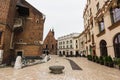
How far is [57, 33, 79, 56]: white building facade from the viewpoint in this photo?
42594 millimetres

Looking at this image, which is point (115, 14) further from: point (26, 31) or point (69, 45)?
point (69, 45)

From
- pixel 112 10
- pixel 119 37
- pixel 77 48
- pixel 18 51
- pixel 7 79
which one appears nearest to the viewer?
pixel 7 79

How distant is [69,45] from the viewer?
4566 cm

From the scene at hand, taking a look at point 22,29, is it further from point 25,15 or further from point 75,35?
point 75,35

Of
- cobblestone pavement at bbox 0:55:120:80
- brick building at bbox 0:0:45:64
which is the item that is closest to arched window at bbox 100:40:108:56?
cobblestone pavement at bbox 0:55:120:80

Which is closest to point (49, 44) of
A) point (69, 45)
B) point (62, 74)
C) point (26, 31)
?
point (69, 45)

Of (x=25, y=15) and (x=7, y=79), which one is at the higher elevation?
(x=25, y=15)

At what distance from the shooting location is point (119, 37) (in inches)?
403

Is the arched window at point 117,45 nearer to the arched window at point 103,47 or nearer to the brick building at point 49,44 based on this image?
the arched window at point 103,47

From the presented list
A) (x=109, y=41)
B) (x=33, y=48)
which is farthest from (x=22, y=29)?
(x=109, y=41)

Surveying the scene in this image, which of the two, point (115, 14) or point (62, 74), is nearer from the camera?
point (62, 74)

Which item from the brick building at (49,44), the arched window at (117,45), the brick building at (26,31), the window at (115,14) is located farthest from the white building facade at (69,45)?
→ the arched window at (117,45)

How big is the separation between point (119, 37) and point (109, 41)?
1.78 metres

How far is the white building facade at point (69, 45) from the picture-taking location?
4259 cm
